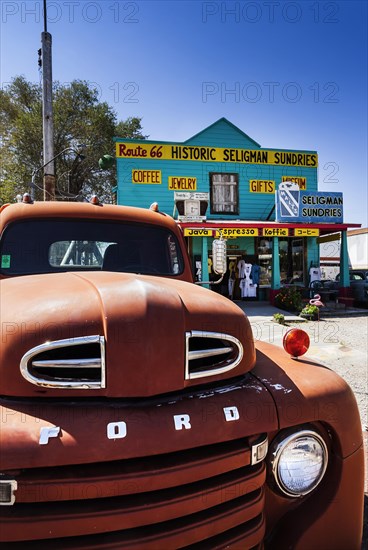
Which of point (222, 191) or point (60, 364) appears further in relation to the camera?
point (222, 191)

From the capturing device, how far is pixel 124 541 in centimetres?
117

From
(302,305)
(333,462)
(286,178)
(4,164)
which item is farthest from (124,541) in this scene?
(4,164)

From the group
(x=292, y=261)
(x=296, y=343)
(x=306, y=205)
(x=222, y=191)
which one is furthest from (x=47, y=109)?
(x=292, y=261)

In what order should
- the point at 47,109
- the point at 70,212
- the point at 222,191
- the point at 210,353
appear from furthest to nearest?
the point at 222,191 < the point at 47,109 < the point at 70,212 < the point at 210,353

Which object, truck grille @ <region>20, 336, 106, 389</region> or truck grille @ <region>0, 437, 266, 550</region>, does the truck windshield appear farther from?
truck grille @ <region>0, 437, 266, 550</region>

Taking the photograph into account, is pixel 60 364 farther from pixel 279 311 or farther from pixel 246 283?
pixel 246 283

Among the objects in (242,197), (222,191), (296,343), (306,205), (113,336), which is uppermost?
(222,191)

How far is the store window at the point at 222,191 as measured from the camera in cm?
1656

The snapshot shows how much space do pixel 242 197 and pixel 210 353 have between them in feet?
52.4

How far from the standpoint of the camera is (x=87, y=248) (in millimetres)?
2783

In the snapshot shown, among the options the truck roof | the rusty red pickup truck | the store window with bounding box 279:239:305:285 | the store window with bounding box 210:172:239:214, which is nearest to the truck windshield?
the truck roof

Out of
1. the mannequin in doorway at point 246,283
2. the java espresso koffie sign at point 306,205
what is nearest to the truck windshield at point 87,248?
the java espresso koffie sign at point 306,205

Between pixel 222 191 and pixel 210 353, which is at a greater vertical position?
pixel 222 191

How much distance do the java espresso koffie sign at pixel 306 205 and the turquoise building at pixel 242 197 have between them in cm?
4
